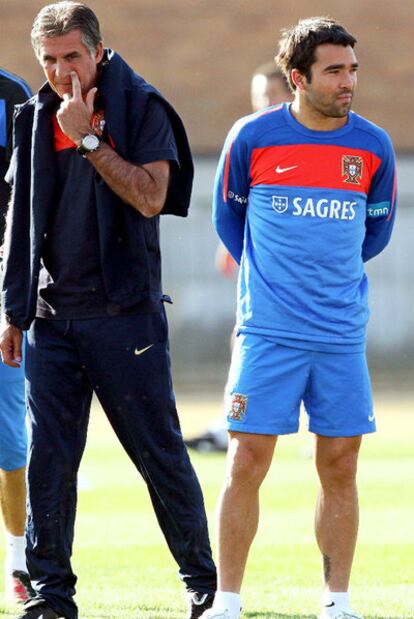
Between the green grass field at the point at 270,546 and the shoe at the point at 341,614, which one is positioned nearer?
the shoe at the point at 341,614

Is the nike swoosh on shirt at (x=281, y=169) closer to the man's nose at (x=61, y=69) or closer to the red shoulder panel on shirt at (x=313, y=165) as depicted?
the red shoulder panel on shirt at (x=313, y=165)

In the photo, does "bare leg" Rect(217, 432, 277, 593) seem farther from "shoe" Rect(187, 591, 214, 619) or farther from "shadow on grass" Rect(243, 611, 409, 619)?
"shadow on grass" Rect(243, 611, 409, 619)

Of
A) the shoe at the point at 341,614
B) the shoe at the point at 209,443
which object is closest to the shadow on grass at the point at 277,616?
the shoe at the point at 341,614

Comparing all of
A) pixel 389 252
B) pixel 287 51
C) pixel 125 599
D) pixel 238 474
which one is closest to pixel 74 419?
pixel 238 474

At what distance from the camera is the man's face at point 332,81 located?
5.75 metres

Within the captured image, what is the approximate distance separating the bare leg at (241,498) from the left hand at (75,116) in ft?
4.23

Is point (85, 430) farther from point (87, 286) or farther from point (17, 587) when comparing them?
point (17, 587)

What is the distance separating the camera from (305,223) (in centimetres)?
574

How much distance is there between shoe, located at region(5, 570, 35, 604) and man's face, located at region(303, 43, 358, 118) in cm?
238

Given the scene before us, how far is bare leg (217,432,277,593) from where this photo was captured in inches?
224

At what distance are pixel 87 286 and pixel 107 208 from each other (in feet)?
1.02

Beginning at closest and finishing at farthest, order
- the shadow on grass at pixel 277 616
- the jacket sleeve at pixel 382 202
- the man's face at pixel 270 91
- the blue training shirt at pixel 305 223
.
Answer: the blue training shirt at pixel 305 223, the jacket sleeve at pixel 382 202, the shadow on grass at pixel 277 616, the man's face at pixel 270 91

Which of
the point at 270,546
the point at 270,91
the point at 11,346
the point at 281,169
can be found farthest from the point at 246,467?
the point at 270,91

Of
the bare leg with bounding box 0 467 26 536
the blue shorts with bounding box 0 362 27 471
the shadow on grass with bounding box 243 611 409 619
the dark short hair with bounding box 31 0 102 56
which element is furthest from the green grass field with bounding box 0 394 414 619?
the dark short hair with bounding box 31 0 102 56
